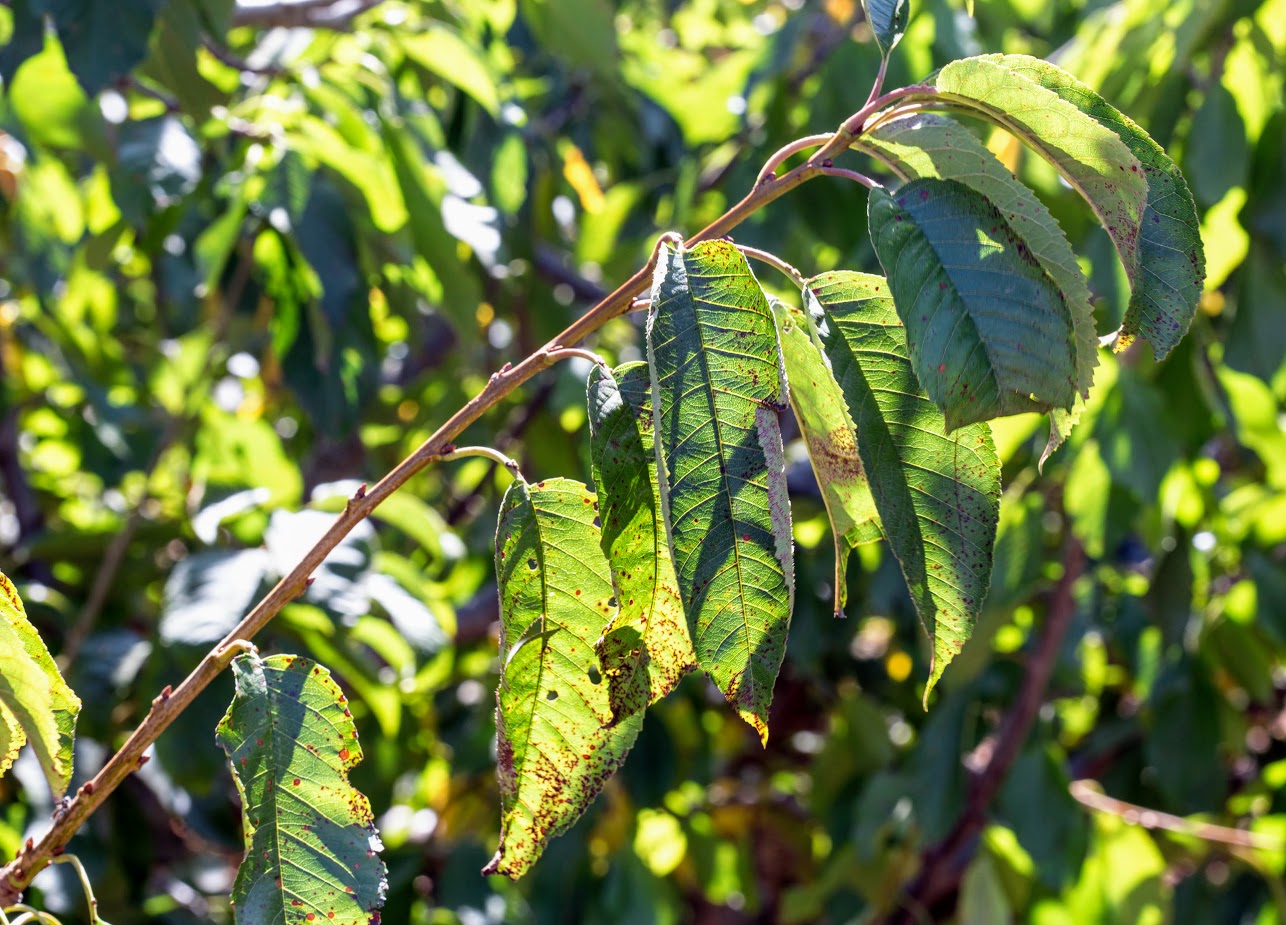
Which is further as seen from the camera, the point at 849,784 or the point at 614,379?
the point at 849,784

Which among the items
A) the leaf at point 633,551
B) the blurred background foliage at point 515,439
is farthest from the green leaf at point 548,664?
the blurred background foliage at point 515,439

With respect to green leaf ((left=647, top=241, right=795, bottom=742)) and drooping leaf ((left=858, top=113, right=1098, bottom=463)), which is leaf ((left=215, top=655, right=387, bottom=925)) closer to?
green leaf ((left=647, top=241, right=795, bottom=742))

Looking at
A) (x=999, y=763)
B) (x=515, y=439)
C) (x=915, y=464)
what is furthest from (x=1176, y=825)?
(x=915, y=464)

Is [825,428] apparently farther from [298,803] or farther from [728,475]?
[298,803]

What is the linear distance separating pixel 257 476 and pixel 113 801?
16.9 inches

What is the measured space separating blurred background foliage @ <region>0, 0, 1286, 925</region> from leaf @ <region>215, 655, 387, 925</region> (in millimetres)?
690

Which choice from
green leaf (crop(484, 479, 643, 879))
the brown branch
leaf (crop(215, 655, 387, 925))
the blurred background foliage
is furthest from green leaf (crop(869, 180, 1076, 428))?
the brown branch

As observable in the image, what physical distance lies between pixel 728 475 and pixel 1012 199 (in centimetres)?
16

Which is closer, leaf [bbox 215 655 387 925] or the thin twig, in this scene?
leaf [bbox 215 655 387 925]

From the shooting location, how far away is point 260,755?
542 mm

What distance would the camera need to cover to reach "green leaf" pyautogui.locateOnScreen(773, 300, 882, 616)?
51 cm

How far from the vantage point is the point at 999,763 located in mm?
1959

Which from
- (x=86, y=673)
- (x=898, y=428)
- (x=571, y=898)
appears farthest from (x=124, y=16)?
(x=571, y=898)

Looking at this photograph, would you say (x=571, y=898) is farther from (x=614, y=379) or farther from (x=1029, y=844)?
(x=614, y=379)
